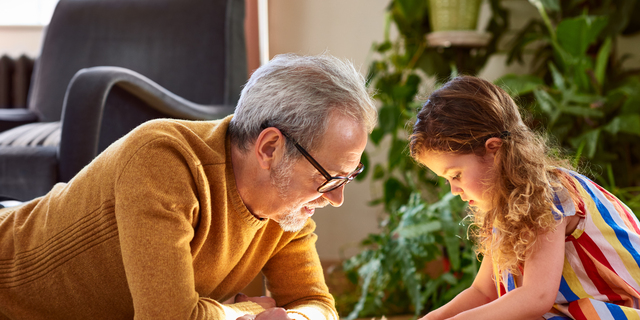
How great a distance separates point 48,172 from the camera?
131cm

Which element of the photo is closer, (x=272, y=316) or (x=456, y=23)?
(x=272, y=316)

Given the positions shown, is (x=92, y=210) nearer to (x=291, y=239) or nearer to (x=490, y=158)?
(x=291, y=239)

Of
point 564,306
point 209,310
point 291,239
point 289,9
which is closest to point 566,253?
point 564,306

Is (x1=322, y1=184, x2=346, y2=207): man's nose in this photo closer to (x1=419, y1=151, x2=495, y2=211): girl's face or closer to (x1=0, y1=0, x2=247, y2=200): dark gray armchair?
(x1=419, y1=151, x2=495, y2=211): girl's face

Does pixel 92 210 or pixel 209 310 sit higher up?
pixel 92 210

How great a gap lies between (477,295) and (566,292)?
20 cm

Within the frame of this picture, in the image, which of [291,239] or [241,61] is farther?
[241,61]

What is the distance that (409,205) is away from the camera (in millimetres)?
1915

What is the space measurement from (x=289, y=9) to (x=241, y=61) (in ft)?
2.84

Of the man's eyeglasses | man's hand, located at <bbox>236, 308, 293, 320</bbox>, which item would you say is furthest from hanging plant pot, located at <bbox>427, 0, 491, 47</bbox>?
man's hand, located at <bbox>236, 308, 293, 320</bbox>

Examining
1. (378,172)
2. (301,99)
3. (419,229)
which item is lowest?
(378,172)

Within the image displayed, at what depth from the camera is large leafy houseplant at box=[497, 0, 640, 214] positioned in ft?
5.93

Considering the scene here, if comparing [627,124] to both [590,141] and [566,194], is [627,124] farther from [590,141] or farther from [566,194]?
[566,194]

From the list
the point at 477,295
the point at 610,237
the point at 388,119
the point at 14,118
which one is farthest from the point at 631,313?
the point at 14,118
